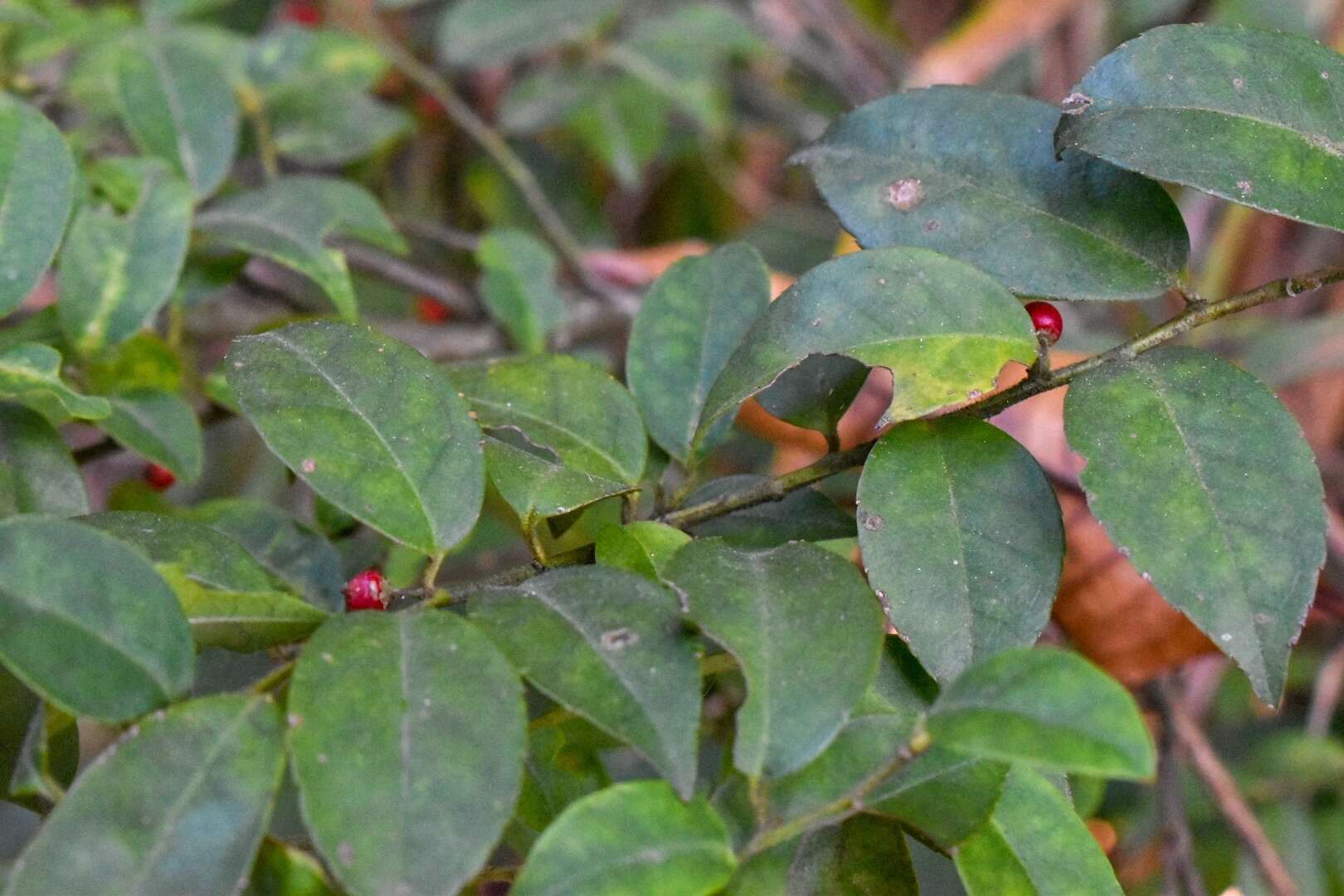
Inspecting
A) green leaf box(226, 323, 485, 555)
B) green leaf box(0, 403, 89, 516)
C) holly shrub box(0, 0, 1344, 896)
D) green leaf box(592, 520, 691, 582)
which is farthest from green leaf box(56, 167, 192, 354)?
green leaf box(592, 520, 691, 582)

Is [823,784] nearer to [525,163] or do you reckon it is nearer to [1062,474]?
[1062,474]

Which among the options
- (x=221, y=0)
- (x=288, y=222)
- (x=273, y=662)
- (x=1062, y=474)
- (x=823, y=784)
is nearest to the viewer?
(x=823, y=784)

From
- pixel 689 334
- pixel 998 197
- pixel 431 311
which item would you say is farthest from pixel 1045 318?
pixel 431 311

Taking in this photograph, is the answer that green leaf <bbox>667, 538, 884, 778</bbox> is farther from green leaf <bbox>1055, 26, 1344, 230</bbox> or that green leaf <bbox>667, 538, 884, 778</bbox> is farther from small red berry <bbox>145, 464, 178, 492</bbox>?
small red berry <bbox>145, 464, 178, 492</bbox>

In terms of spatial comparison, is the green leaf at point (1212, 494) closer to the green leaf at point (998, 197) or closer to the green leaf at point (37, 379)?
the green leaf at point (998, 197)

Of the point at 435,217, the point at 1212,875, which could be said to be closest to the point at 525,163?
the point at 435,217
